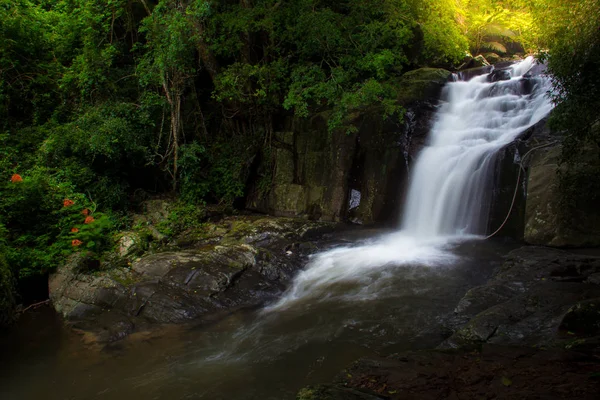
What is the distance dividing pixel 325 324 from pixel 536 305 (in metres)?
2.94

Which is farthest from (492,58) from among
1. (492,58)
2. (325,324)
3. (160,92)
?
(325,324)

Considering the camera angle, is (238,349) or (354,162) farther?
(354,162)

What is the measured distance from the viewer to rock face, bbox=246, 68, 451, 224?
36.4 ft

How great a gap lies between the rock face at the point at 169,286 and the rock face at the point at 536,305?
12.4 ft

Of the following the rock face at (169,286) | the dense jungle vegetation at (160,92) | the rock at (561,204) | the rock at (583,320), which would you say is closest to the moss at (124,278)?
the rock face at (169,286)

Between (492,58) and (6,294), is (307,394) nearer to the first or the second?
(6,294)

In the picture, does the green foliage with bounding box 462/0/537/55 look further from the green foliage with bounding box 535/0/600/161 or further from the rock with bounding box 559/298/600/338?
the rock with bounding box 559/298/600/338

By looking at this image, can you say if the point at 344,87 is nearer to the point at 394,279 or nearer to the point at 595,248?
the point at 394,279

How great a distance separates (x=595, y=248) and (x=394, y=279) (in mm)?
4020

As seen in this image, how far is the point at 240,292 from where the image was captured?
24.3 feet

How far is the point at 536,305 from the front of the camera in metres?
5.05

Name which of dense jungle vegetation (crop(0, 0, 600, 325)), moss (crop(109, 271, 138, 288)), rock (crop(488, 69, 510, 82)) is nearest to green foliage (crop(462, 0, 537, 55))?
dense jungle vegetation (crop(0, 0, 600, 325))

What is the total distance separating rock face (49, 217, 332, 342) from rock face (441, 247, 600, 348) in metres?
3.77

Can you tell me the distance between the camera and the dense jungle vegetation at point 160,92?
9.33m
